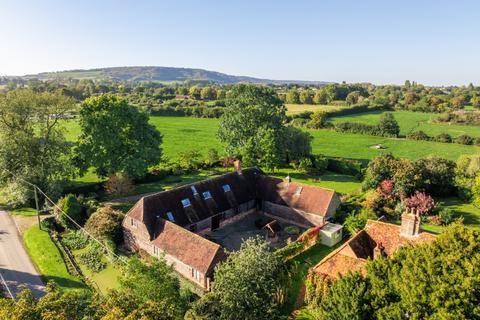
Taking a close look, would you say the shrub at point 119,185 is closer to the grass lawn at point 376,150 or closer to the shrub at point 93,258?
the shrub at point 93,258

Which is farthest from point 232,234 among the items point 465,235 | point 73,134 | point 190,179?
point 73,134

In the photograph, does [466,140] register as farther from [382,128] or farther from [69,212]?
[69,212]

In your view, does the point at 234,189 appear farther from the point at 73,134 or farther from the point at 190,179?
the point at 73,134

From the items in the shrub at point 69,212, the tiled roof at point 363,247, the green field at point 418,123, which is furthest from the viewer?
the green field at point 418,123

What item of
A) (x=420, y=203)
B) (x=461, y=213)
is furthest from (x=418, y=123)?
(x=420, y=203)

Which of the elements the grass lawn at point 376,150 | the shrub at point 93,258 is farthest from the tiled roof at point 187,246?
the grass lawn at point 376,150

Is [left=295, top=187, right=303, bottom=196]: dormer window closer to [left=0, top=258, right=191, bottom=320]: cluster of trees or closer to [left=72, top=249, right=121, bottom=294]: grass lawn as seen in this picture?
[left=72, top=249, right=121, bottom=294]: grass lawn

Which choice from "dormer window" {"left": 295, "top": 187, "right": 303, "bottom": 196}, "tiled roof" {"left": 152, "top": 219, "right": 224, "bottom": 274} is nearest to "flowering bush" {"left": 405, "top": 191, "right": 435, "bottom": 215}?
"dormer window" {"left": 295, "top": 187, "right": 303, "bottom": 196}
